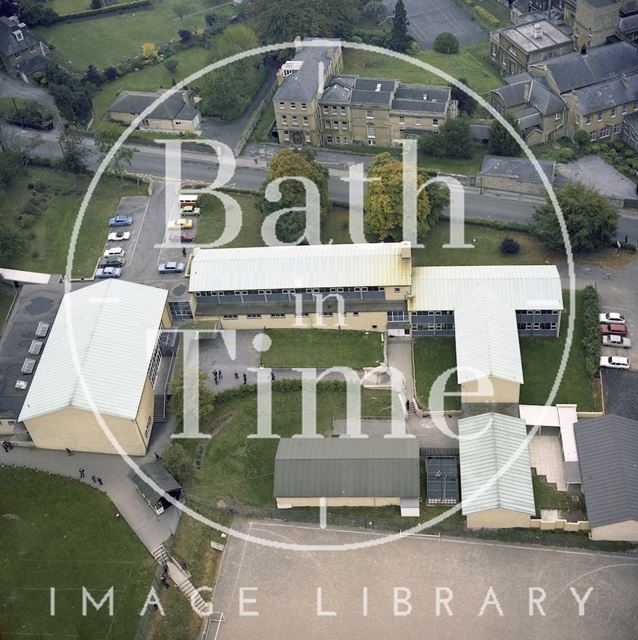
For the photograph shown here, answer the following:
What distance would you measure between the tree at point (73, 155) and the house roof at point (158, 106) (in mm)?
11992

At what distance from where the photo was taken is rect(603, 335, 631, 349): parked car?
255ft

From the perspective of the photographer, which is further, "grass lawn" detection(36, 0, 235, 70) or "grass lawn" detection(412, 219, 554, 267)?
"grass lawn" detection(36, 0, 235, 70)

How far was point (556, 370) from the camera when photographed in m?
76.6

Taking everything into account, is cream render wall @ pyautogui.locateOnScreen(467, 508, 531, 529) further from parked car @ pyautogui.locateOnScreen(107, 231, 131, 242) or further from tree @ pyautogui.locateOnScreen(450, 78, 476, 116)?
tree @ pyautogui.locateOnScreen(450, 78, 476, 116)

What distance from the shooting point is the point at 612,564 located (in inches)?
2445

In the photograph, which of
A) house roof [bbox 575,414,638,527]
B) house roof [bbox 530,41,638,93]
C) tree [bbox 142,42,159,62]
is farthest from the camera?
tree [bbox 142,42,159,62]

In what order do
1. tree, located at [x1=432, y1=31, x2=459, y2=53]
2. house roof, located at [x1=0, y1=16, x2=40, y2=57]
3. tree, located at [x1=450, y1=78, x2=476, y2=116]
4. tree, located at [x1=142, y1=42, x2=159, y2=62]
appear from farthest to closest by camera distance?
tree, located at [x1=142, y1=42, x2=159, y2=62] → tree, located at [x1=432, y1=31, x2=459, y2=53] → house roof, located at [x1=0, y1=16, x2=40, y2=57] → tree, located at [x1=450, y1=78, x2=476, y2=116]

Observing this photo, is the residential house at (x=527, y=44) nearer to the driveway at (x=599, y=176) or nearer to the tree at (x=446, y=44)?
the tree at (x=446, y=44)

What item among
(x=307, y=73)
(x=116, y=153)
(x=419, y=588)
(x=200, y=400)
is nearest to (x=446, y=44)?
(x=307, y=73)

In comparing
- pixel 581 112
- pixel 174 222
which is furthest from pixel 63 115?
pixel 581 112

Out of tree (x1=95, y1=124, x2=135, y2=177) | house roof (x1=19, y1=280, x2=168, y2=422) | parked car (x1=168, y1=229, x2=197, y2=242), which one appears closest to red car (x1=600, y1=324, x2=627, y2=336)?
house roof (x1=19, y1=280, x2=168, y2=422)

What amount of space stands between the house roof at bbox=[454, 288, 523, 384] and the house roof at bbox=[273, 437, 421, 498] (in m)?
9.47

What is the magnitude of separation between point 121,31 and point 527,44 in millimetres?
69593

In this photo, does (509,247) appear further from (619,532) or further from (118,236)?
(118,236)
